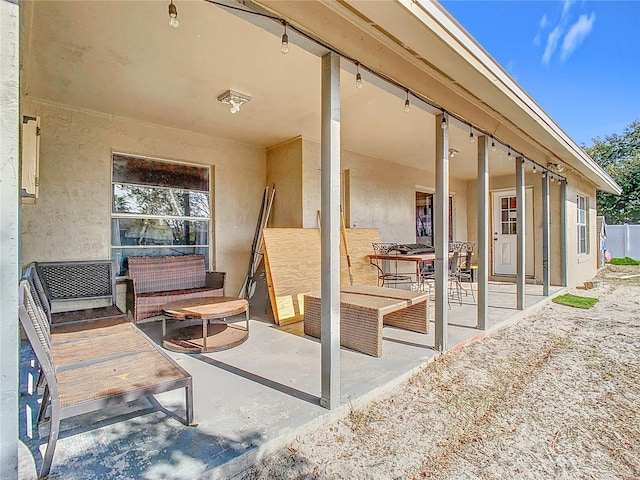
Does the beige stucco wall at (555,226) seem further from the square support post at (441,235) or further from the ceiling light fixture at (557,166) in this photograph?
the square support post at (441,235)

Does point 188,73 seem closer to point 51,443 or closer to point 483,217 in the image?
point 51,443

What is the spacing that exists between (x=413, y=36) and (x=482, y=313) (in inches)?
123

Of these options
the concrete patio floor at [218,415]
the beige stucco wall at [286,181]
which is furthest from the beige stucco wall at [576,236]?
the beige stucco wall at [286,181]

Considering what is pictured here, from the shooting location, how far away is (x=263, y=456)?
5.82 ft

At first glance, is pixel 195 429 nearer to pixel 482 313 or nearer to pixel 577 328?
pixel 482 313

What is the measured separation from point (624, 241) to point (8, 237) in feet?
64.2

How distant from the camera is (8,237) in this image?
45.7 inches

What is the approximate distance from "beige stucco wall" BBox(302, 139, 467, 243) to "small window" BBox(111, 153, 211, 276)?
1645 millimetres

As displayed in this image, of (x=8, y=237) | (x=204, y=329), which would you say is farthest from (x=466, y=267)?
(x=8, y=237)

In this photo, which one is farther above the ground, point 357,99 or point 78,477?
point 357,99

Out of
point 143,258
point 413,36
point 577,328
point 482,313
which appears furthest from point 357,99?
point 577,328

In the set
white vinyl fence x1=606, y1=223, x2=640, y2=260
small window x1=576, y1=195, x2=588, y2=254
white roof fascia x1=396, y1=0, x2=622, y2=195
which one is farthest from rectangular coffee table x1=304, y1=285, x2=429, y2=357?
white vinyl fence x1=606, y1=223, x2=640, y2=260

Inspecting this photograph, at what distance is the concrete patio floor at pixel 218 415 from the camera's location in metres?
1.65

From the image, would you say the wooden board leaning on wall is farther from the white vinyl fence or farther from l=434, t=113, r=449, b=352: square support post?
the white vinyl fence
